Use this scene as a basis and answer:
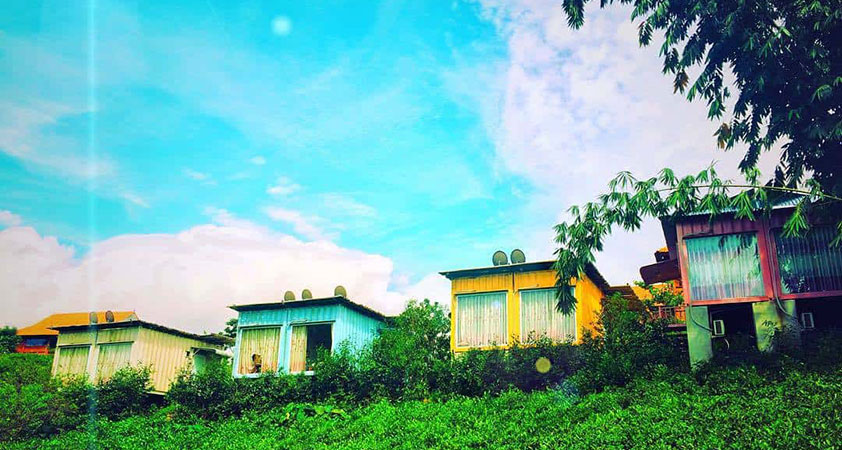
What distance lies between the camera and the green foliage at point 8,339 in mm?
46156

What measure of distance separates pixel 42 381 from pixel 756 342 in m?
27.7

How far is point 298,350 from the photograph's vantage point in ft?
83.4

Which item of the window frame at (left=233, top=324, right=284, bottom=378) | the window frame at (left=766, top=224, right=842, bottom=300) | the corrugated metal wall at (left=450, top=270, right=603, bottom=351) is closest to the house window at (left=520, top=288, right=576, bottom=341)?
the corrugated metal wall at (left=450, top=270, right=603, bottom=351)

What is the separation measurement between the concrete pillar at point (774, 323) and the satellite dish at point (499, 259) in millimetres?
8522

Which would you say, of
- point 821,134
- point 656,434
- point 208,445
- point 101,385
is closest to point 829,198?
point 821,134

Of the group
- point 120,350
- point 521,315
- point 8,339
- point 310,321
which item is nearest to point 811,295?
point 521,315

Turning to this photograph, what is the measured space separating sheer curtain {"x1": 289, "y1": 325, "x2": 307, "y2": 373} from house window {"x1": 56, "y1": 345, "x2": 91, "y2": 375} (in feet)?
36.1

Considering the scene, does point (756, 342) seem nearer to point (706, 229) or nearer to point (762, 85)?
point (706, 229)

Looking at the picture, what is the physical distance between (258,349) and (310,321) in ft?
8.73

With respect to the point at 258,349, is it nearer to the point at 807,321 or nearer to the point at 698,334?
the point at 698,334

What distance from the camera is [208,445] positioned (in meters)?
19.2

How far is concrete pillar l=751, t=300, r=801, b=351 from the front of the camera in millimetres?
16609

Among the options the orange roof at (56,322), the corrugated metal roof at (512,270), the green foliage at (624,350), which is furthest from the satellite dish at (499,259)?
the orange roof at (56,322)

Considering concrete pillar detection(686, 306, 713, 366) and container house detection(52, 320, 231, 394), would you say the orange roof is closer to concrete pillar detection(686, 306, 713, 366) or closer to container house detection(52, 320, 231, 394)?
container house detection(52, 320, 231, 394)
